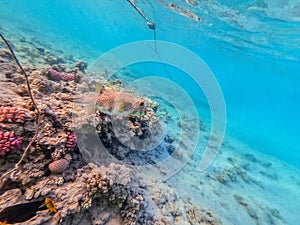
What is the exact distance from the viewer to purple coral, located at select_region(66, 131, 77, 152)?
319 cm

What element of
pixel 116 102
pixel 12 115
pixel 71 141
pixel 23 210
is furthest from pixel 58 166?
pixel 116 102

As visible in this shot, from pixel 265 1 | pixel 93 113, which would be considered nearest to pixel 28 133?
pixel 93 113

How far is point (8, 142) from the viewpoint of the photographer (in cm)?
270

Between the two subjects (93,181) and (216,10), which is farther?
(216,10)

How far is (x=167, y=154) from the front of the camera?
20.2 feet

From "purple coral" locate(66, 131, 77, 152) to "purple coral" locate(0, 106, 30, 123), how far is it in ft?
2.32

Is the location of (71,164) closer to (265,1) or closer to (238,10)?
(265,1)

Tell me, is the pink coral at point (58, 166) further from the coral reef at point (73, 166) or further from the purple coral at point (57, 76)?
the purple coral at point (57, 76)

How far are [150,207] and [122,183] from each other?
1.02m

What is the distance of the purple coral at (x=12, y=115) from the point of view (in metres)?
2.86

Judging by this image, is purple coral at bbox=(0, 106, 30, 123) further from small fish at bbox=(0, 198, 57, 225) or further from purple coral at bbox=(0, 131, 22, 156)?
small fish at bbox=(0, 198, 57, 225)

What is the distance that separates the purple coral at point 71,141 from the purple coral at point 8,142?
672 millimetres

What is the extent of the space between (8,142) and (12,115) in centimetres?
46

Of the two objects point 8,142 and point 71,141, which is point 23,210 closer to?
point 8,142
